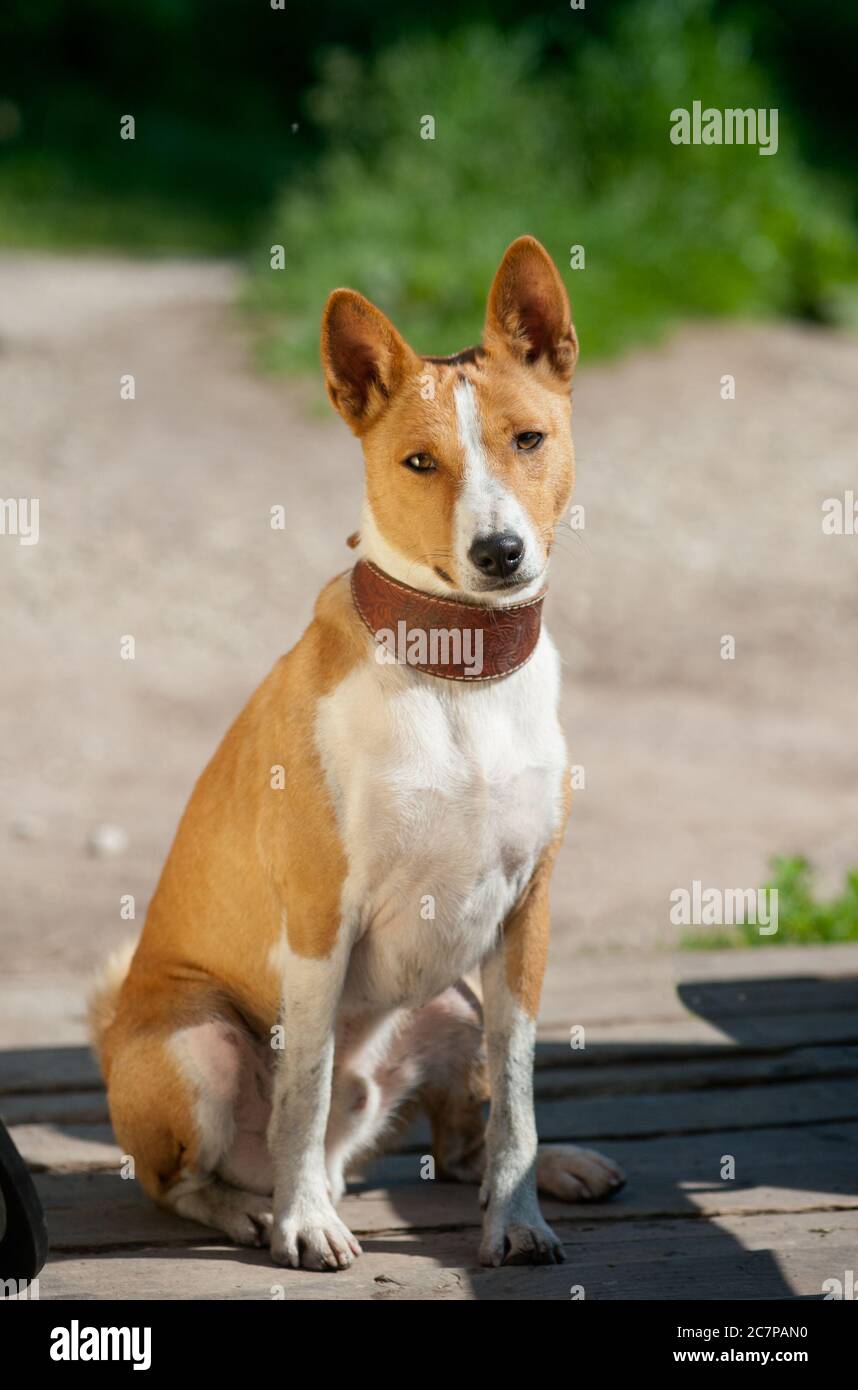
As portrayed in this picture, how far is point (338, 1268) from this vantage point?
2615 mm

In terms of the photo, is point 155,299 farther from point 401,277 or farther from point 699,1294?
point 699,1294

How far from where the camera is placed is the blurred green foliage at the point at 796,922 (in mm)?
4703

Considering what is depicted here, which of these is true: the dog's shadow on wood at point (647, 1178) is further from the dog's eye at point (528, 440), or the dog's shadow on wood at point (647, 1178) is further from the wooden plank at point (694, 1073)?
the dog's eye at point (528, 440)

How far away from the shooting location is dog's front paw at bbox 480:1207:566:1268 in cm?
263

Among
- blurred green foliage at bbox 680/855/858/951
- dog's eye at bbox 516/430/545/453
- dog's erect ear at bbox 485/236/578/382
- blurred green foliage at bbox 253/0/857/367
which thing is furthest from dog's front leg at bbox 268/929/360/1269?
blurred green foliage at bbox 253/0/857/367

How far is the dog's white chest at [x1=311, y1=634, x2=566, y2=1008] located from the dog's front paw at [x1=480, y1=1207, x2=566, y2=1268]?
416 millimetres

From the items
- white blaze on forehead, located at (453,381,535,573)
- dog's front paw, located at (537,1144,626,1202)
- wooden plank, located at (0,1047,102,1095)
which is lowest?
wooden plank, located at (0,1047,102,1095)

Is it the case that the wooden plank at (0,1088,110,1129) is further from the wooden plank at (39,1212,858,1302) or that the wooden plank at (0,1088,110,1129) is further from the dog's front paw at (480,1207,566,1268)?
the dog's front paw at (480,1207,566,1268)

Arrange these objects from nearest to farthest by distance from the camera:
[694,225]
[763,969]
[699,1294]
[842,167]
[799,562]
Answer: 1. [699,1294]
2. [763,969]
3. [799,562]
4. [694,225]
5. [842,167]

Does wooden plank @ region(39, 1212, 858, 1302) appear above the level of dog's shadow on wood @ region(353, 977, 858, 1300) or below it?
above

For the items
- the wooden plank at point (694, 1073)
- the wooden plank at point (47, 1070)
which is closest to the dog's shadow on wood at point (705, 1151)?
the wooden plank at point (694, 1073)
